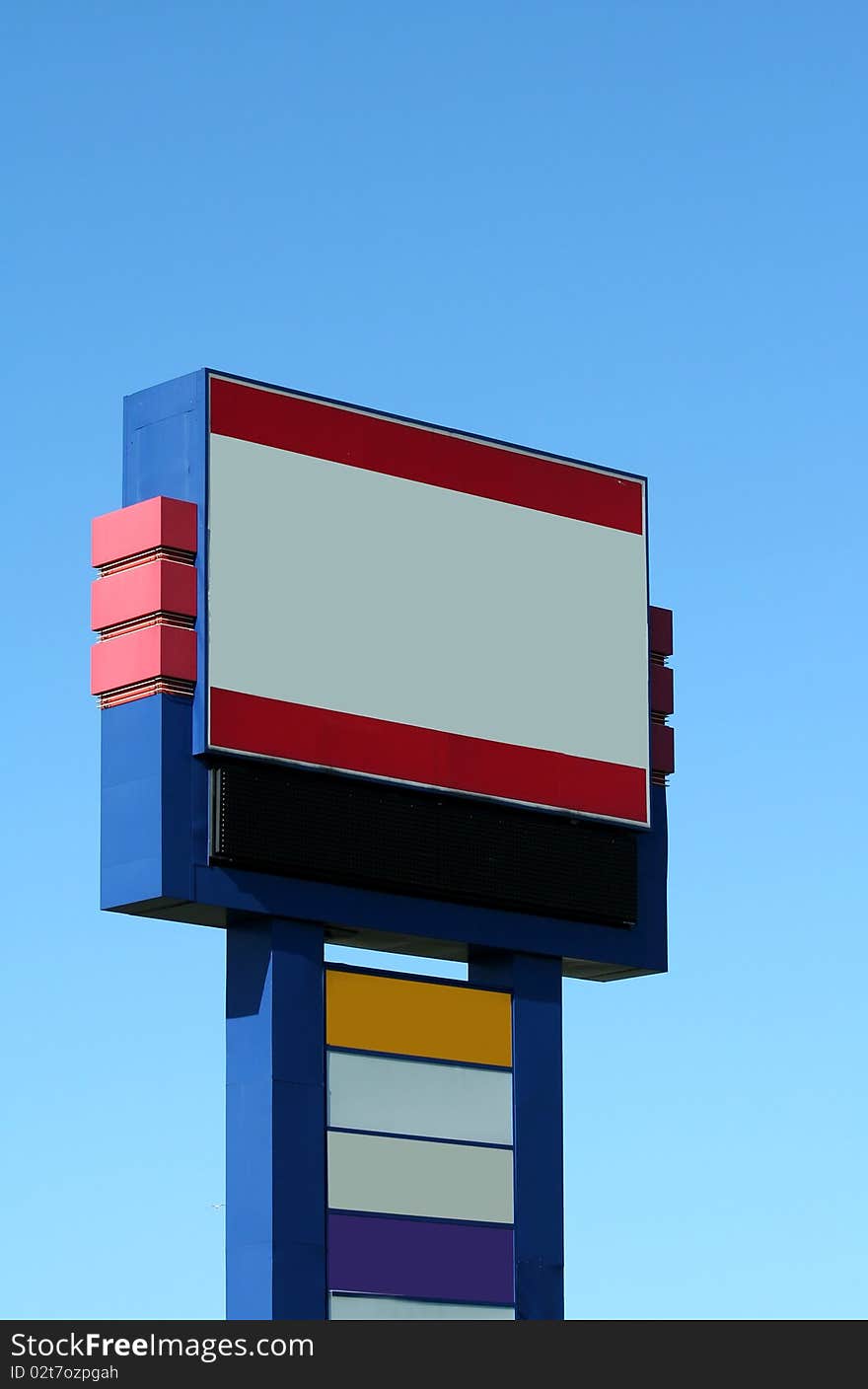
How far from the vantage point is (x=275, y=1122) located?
110 feet

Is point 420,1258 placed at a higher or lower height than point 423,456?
lower

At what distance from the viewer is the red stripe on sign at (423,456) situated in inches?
1378

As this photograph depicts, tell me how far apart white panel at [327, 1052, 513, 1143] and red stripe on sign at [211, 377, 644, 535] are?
6428mm

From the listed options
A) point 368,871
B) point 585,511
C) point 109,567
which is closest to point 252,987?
point 368,871

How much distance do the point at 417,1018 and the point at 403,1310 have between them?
3.13m

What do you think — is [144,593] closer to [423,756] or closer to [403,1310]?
[423,756]

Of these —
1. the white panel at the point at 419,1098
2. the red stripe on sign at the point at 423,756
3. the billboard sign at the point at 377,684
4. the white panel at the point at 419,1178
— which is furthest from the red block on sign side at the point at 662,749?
the white panel at the point at 419,1178

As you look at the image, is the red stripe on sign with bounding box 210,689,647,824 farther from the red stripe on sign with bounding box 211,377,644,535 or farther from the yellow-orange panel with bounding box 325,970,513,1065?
the red stripe on sign with bounding box 211,377,644,535

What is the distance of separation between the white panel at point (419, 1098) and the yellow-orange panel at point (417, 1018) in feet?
0.52

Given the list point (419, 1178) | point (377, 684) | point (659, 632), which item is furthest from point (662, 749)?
point (419, 1178)

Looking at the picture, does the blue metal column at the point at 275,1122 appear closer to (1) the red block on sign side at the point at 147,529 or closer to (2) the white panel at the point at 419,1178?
(2) the white panel at the point at 419,1178

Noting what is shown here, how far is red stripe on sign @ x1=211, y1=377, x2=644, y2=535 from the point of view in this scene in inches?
1378

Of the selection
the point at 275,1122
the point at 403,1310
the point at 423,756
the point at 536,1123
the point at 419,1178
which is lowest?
the point at 403,1310

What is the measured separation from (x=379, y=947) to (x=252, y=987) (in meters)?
2.24
